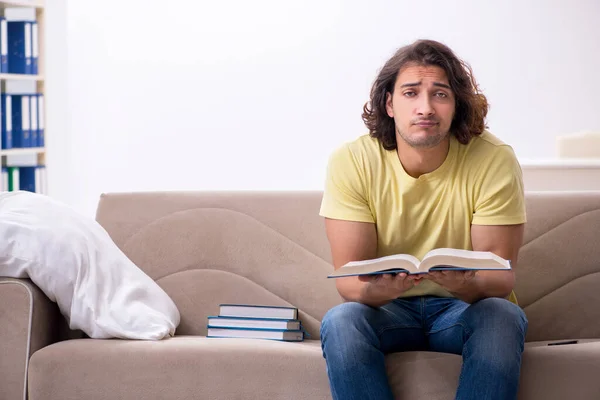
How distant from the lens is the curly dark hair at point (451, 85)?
216cm

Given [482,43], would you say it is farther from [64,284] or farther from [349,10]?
[64,284]

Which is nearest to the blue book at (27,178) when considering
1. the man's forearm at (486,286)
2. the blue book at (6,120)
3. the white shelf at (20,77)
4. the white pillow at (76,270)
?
the blue book at (6,120)

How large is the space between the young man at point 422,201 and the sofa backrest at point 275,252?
1.20 ft

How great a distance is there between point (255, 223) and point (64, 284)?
24.1 inches

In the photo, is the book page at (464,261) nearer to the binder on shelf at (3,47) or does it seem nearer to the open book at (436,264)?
the open book at (436,264)

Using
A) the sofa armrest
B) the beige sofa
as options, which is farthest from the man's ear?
the sofa armrest

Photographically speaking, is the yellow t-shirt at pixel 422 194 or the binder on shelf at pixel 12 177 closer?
the yellow t-shirt at pixel 422 194

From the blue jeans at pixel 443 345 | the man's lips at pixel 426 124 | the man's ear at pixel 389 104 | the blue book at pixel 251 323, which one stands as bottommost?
the blue book at pixel 251 323

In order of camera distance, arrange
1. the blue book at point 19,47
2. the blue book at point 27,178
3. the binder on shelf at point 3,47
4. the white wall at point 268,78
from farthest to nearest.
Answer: the white wall at point 268,78 < the blue book at point 27,178 < the blue book at point 19,47 < the binder on shelf at point 3,47

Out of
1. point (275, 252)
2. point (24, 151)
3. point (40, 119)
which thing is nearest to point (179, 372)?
point (275, 252)

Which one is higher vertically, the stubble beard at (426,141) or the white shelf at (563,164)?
the stubble beard at (426,141)

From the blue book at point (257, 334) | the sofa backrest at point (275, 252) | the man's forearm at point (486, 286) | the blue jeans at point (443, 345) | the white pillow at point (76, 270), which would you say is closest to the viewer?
the blue jeans at point (443, 345)

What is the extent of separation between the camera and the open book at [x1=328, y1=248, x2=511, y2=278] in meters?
1.67

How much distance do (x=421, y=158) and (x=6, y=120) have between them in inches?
128
